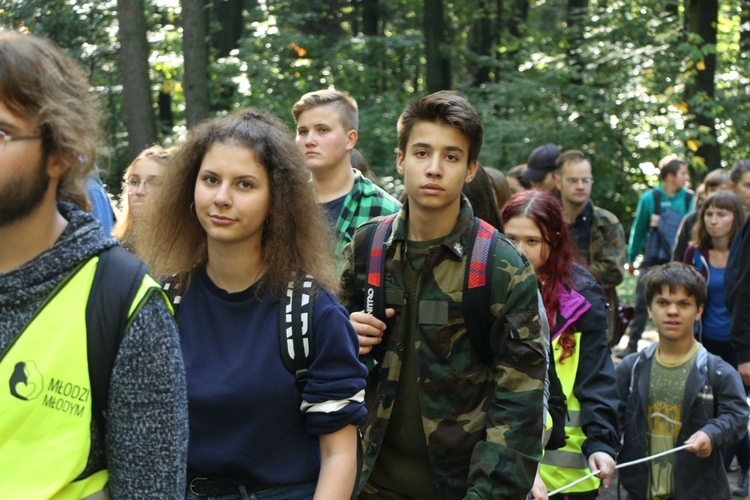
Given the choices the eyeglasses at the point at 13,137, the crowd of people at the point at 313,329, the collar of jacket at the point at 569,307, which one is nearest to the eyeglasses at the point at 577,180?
the crowd of people at the point at 313,329

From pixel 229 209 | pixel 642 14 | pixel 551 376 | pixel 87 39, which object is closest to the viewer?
pixel 229 209

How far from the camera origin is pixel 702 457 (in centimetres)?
593

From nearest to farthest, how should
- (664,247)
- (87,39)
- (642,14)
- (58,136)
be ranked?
(58,136) → (664,247) → (87,39) → (642,14)

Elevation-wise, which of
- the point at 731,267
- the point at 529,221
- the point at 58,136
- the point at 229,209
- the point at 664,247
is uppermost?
the point at 58,136

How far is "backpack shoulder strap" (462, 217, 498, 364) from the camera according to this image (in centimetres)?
390

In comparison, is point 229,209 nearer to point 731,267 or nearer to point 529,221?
point 529,221

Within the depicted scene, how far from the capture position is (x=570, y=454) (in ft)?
17.0

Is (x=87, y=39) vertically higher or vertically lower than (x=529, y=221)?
higher

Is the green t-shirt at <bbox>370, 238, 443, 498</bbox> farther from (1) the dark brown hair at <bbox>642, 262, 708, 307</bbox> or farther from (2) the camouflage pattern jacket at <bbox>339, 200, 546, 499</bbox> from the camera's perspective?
(1) the dark brown hair at <bbox>642, 262, 708, 307</bbox>

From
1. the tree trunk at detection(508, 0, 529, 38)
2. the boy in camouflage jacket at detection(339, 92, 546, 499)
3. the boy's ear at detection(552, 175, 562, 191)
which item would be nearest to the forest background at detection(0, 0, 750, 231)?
the boy's ear at detection(552, 175, 562, 191)

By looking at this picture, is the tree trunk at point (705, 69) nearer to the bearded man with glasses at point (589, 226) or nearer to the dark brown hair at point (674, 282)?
the bearded man with glasses at point (589, 226)

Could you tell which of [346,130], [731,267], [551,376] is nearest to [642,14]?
[731,267]

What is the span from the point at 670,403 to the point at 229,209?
3.71 m

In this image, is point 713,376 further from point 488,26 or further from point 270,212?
point 488,26
